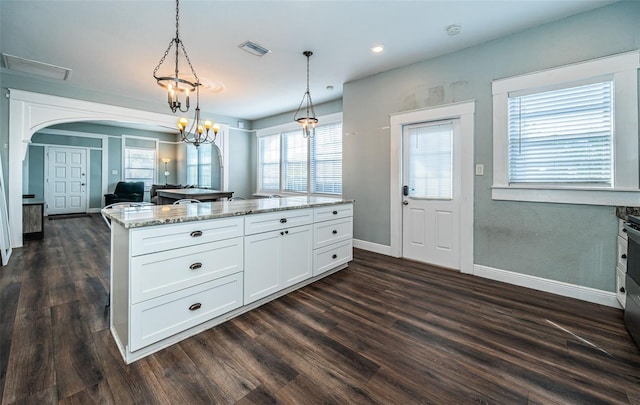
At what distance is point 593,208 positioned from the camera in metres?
2.59

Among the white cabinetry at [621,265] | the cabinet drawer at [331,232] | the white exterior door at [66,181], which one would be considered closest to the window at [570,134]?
the white cabinetry at [621,265]

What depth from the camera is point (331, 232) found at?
3.16 metres

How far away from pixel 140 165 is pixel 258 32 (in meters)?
8.41

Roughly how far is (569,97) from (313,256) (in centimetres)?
303

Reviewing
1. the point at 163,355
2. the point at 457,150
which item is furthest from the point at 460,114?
the point at 163,355

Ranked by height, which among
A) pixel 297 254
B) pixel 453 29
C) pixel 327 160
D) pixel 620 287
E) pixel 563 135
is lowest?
pixel 620 287

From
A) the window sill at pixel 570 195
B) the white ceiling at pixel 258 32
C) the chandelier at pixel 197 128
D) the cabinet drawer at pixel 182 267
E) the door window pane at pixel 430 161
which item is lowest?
the cabinet drawer at pixel 182 267

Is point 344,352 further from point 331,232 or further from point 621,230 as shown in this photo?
point 621,230

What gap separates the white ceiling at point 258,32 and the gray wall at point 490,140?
0.55 feet

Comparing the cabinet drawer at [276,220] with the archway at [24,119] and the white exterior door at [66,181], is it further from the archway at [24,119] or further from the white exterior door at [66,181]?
the white exterior door at [66,181]

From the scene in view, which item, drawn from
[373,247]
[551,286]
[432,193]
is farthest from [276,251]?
[551,286]

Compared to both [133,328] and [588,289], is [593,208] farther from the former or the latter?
[133,328]

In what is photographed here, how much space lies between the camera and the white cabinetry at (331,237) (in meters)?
2.98

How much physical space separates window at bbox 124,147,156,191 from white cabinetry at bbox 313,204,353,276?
885 cm
